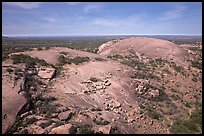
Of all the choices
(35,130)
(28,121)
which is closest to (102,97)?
(28,121)

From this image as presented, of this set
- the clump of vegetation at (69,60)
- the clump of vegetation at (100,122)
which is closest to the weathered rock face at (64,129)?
the clump of vegetation at (100,122)

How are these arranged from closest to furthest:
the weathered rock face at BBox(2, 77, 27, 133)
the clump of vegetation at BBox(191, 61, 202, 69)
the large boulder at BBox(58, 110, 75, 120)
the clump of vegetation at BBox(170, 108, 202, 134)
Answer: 1. the weathered rock face at BBox(2, 77, 27, 133)
2. the large boulder at BBox(58, 110, 75, 120)
3. the clump of vegetation at BBox(170, 108, 202, 134)
4. the clump of vegetation at BBox(191, 61, 202, 69)

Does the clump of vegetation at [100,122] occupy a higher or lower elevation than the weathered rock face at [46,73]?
lower

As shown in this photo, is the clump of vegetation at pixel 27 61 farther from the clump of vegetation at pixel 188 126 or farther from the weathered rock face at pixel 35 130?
the clump of vegetation at pixel 188 126

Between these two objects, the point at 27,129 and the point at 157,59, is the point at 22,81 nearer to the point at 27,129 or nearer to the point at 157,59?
the point at 27,129

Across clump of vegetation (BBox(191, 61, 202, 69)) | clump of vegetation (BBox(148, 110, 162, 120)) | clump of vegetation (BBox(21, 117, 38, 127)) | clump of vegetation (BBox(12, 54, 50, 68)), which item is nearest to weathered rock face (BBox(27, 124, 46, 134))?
clump of vegetation (BBox(21, 117, 38, 127))

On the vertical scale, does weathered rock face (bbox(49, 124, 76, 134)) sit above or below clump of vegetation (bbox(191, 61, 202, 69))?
below

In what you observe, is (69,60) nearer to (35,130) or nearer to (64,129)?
(35,130)

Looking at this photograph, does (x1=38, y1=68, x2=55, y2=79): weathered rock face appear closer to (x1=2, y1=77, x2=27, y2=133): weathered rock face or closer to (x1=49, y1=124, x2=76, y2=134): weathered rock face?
(x1=2, y1=77, x2=27, y2=133): weathered rock face
